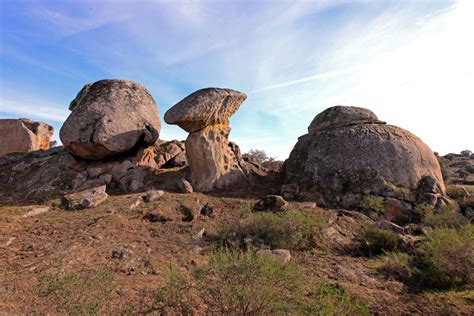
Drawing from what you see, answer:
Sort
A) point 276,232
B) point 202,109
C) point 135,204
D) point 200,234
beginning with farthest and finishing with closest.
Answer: point 202,109 < point 135,204 < point 200,234 < point 276,232

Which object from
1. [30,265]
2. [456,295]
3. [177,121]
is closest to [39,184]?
[177,121]

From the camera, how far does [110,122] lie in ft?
35.0

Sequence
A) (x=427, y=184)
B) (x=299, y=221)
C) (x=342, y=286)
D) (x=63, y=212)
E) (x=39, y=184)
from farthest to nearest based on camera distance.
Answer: (x=39, y=184) → (x=427, y=184) → (x=63, y=212) → (x=299, y=221) → (x=342, y=286)

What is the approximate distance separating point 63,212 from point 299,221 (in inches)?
213

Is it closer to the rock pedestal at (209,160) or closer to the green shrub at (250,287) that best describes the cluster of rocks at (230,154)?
the rock pedestal at (209,160)

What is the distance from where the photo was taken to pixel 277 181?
1183 centimetres

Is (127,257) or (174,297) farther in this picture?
(127,257)

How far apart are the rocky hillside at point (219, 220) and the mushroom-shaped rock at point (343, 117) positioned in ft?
0.15

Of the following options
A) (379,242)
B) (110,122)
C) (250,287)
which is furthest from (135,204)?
(250,287)

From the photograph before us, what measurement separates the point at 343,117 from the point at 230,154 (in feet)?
13.1

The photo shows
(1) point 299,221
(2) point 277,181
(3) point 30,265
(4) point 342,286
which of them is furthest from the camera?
(2) point 277,181

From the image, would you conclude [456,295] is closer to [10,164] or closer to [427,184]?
[427,184]

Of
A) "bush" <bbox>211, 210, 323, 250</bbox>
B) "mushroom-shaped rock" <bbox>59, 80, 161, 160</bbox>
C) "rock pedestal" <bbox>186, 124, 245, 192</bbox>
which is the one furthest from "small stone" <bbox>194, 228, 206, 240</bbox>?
"mushroom-shaped rock" <bbox>59, 80, 161, 160</bbox>

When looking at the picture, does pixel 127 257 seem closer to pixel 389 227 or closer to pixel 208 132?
pixel 389 227
